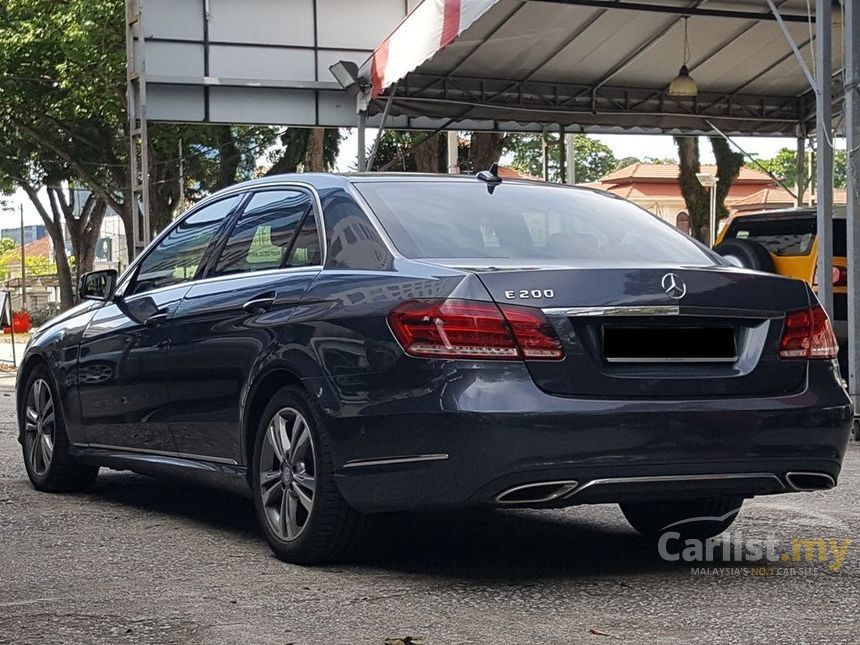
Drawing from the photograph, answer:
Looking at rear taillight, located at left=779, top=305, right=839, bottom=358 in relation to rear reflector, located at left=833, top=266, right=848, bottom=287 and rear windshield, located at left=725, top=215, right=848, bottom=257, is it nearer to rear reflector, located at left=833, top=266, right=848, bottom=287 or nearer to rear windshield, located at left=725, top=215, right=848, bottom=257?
rear reflector, located at left=833, top=266, right=848, bottom=287

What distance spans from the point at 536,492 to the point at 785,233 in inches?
423

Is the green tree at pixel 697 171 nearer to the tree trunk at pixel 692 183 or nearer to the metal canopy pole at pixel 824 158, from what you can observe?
the tree trunk at pixel 692 183

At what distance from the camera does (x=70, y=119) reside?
134 feet

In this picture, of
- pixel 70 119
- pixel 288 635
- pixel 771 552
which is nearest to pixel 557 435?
pixel 288 635

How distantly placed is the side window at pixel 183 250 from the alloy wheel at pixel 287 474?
135cm

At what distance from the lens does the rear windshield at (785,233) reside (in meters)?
15.1

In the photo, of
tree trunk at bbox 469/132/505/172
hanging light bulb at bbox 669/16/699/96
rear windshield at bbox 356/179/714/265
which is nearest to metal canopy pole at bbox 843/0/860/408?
rear windshield at bbox 356/179/714/265

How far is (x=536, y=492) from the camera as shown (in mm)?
Result: 5324

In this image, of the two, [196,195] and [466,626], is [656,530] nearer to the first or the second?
Answer: [466,626]

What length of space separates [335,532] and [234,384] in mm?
893

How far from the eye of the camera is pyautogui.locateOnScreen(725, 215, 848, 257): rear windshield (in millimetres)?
15109

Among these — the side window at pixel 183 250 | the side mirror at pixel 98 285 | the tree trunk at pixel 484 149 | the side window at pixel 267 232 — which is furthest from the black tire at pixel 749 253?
the tree trunk at pixel 484 149

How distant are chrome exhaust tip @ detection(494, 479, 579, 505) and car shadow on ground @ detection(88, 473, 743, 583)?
507 mm

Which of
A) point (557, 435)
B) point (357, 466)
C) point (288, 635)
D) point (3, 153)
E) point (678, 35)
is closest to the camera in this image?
point (288, 635)
